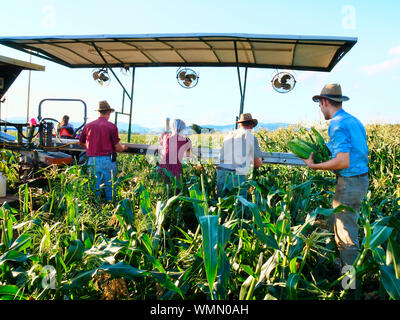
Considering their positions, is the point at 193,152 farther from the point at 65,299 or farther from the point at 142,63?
the point at 142,63

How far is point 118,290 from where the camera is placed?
2486 mm

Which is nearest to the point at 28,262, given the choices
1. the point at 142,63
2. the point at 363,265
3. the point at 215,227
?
the point at 215,227

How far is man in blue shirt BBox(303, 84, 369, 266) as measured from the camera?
3.31 metres

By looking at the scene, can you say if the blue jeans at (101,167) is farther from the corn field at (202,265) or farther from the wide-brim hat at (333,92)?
the wide-brim hat at (333,92)

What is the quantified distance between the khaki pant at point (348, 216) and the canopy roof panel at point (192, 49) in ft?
12.4

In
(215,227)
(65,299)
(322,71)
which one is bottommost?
(65,299)

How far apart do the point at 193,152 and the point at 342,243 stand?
3.17 m

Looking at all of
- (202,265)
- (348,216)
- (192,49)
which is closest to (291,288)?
(202,265)

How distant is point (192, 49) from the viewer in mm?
7844

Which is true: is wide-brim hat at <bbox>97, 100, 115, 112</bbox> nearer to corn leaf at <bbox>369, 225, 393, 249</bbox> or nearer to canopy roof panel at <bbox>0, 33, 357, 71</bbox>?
canopy roof panel at <bbox>0, 33, 357, 71</bbox>

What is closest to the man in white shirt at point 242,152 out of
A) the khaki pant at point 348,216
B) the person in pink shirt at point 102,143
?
the khaki pant at point 348,216

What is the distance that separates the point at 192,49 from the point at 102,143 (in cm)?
346

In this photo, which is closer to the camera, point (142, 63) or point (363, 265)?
point (363, 265)
